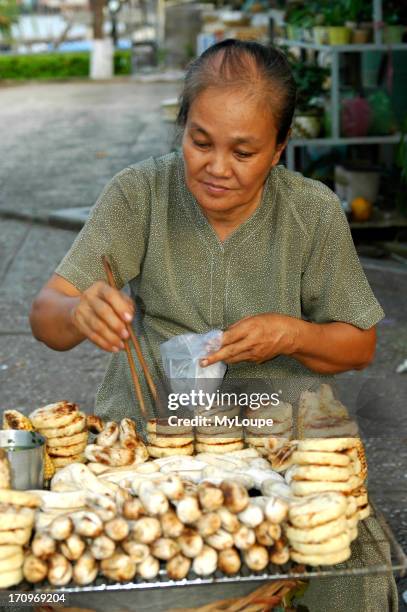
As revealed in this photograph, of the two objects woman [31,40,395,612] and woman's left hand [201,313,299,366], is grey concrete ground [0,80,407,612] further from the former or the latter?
woman's left hand [201,313,299,366]

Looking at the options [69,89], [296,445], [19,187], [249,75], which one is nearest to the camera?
[296,445]

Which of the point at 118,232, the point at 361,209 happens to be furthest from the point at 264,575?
the point at 361,209

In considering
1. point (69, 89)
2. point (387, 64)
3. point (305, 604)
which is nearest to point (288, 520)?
point (305, 604)

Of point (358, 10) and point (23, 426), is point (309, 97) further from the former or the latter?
point (23, 426)

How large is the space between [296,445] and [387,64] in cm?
558

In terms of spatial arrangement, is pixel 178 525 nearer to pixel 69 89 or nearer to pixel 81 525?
pixel 81 525

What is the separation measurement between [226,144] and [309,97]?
5.04 metres

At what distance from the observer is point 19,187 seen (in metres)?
9.80

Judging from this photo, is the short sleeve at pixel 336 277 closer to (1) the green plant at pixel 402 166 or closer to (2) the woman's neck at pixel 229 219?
(2) the woman's neck at pixel 229 219

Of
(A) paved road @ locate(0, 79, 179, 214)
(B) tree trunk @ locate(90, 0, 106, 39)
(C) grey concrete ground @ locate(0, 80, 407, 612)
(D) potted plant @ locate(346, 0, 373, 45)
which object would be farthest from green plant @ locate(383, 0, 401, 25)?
(B) tree trunk @ locate(90, 0, 106, 39)

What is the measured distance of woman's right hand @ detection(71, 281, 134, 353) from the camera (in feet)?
6.54

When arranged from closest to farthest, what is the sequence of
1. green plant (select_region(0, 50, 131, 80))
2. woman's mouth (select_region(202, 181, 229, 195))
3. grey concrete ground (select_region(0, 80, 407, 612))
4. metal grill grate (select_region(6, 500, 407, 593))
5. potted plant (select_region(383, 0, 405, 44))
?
1. metal grill grate (select_region(6, 500, 407, 593))
2. woman's mouth (select_region(202, 181, 229, 195))
3. grey concrete ground (select_region(0, 80, 407, 612))
4. potted plant (select_region(383, 0, 405, 44))
5. green plant (select_region(0, 50, 131, 80))

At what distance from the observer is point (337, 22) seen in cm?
691

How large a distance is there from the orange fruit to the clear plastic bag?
4.69 m
